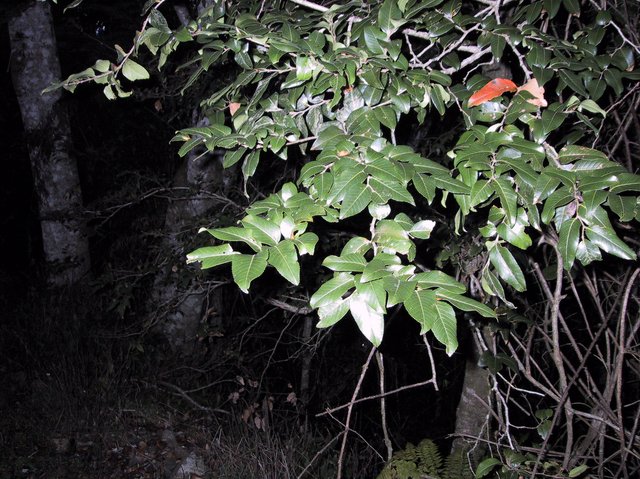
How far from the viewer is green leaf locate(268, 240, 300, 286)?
3.44ft

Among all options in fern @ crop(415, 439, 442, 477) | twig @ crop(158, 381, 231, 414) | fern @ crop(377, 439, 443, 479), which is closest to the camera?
fern @ crop(377, 439, 443, 479)

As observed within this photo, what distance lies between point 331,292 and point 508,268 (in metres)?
0.52

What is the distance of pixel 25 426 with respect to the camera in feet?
13.7

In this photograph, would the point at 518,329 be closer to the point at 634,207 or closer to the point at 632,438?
the point at 632,438

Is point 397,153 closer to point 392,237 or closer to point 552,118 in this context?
point 392,237

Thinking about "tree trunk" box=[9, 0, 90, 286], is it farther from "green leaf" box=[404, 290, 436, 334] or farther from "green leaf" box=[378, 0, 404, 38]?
"green leaf" box=[404, 290, 436, 334]

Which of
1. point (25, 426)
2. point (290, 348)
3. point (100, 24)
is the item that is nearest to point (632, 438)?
point (290, 348)

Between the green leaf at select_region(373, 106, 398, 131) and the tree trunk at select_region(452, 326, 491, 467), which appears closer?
the green leaf at select_region(373, 106, 398, 131)

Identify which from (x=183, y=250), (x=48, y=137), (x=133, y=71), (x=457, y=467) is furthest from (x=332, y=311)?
(x=48, y=137)

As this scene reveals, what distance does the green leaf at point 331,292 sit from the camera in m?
1.06

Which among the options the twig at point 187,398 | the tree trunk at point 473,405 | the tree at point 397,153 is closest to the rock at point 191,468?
the twig at point 187,398

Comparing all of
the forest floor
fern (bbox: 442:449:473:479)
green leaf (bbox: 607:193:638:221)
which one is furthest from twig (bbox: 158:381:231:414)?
green leaf (bbox: 607:193:638:221)

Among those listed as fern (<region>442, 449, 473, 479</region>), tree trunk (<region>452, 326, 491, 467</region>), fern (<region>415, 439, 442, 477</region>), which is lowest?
fern (<region>415, 439, 442, 477</region>)

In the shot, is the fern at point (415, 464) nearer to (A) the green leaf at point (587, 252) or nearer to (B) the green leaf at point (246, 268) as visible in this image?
(A) the green leaf at point (587, 252)
